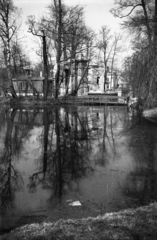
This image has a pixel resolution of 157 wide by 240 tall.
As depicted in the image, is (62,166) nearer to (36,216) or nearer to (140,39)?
(36,216)

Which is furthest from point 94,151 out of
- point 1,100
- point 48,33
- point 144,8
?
point 1,100

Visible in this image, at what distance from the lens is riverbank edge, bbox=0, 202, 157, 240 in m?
3.12

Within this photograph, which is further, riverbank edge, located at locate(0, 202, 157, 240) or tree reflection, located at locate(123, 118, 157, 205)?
tree reflection, located at locate(123, 118, 157, 205)

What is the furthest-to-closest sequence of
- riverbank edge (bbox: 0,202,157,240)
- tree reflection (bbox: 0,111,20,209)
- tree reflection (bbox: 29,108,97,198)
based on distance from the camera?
tree reflection (bbox: 29,108,97,198) → tree reflection (bbox: 0,111,20,209) → riverbank edge (bbox: 0,202,157,240)

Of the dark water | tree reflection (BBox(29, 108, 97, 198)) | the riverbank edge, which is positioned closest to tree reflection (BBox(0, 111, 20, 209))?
the dark water

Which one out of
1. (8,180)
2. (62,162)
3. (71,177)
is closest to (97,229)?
(71,177)

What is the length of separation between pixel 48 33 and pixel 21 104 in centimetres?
1080

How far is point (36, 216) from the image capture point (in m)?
4.10

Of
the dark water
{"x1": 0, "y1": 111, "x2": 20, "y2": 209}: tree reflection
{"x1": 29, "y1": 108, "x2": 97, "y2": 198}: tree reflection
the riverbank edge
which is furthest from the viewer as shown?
{"x1": 29, "y1": 108, "x2": 97, "y2": 198}: tree reflection

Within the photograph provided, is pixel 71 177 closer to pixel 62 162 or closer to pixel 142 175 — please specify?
pixel 62 162

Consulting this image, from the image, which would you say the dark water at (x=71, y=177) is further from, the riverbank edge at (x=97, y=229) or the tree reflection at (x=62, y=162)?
the riverbank edge at (x=97, y=229)

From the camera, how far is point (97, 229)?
332 cm

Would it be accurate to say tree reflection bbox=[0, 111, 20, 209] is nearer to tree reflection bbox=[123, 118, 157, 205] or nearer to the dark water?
the dark water

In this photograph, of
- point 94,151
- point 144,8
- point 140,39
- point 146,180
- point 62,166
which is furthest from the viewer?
point 144,8
